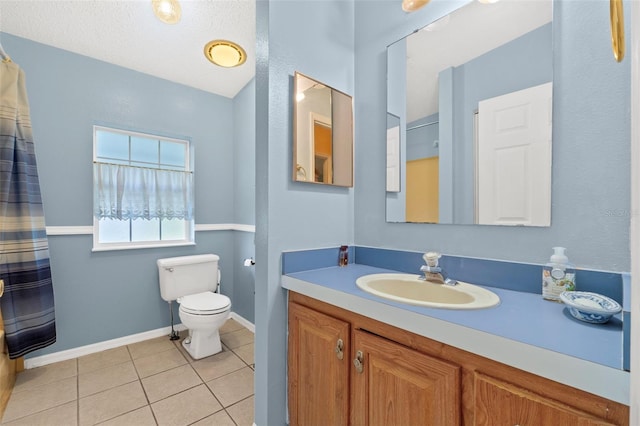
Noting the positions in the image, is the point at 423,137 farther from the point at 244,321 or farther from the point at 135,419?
the point at 244,321

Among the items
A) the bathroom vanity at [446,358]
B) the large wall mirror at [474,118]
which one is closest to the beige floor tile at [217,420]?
the bathroom vanity at [446,358]

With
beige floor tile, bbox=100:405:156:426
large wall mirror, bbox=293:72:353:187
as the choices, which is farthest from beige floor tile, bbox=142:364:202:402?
large wall mirror, bbox=293:72:353:187

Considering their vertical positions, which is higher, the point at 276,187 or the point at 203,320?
the point at 276,187

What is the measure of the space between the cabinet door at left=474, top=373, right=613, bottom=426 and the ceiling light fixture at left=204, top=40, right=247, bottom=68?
97.4 inches

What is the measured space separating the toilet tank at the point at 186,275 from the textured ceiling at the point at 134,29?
1.70 metres

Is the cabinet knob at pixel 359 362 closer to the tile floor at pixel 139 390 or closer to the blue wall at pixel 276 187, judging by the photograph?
the blue wall at pixel 276 187

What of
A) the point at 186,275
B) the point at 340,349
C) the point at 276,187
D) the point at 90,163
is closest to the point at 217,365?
the point at 186,275

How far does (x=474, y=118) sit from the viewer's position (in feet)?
4.04

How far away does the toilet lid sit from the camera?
207 centimetres

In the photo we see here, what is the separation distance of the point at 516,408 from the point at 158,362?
7.67ft

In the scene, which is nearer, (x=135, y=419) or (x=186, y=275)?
(x=135, y=419)

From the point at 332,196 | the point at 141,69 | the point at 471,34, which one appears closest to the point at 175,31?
the point at 141,69

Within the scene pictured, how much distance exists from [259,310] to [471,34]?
5.34ft

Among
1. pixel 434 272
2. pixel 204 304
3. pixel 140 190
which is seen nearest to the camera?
pixel 434 272
